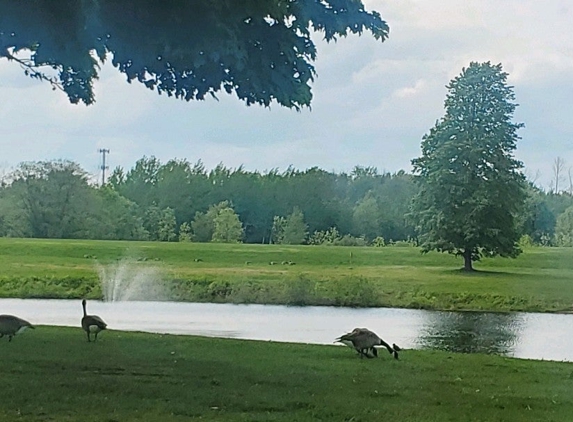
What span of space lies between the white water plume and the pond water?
87 mm

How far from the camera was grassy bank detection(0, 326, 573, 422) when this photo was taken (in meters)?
3.35

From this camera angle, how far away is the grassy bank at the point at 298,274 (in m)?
4.78

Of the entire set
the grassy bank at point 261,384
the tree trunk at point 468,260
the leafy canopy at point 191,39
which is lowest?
the grassy bank at point 261,384

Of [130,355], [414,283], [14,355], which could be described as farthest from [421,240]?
[14,355]

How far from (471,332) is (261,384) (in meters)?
1.92

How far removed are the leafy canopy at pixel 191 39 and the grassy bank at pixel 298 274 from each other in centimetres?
105

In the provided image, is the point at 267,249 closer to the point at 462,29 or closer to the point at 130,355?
the point at 130,355

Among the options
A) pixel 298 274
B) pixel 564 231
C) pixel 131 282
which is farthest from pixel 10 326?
pixel 564 231

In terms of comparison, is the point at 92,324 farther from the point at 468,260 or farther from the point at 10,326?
the point at 468,260

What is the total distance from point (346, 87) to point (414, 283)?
1308mm

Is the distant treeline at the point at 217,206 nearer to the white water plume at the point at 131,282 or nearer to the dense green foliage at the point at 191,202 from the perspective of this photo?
the dense green foliage at the point at 191,202

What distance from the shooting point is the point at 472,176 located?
193 inches

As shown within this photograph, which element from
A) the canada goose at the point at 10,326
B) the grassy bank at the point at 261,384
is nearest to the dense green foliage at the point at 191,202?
the canada goose at the point at 10,326

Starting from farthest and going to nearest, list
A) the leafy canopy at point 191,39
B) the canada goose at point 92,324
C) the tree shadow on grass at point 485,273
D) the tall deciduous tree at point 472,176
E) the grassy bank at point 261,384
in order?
the canada goose at point 92,324 → the tree shadow on grass at point 485,273 → the tall deciduous tree at point 472,176 → the leafy canopy at point 191,39 → the grassy bank at point 261,384
